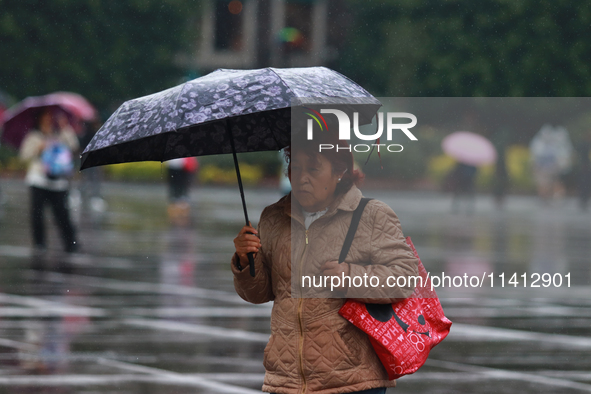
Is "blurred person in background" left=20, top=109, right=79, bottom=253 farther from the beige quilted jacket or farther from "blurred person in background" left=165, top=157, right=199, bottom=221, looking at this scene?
the beige quilted jacket

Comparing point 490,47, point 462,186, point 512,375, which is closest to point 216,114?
point 512,375

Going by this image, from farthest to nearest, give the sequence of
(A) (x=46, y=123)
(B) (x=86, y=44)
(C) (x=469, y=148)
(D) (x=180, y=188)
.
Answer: (B) (x=86, y=44) → (D) (x=180, y=188) → (C) (x=469, y=148) → (A) (x=46, y=123)

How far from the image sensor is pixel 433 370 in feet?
22.0

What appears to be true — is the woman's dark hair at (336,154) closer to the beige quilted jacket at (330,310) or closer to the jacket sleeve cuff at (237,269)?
the beige quilted jacket at (330,310)

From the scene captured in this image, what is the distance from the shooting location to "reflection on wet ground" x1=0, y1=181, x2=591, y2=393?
251 inches

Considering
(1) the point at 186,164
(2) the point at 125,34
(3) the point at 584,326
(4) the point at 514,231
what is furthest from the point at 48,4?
(3) the point at 584,326

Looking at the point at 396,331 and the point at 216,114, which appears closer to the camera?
the point at 216,114

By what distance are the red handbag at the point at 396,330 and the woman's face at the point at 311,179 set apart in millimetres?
167

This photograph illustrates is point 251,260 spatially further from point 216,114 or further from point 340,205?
point 216,114

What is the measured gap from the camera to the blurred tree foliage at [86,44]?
29.5 metres

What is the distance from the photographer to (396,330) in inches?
134

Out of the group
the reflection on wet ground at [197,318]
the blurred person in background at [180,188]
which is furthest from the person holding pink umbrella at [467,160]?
the blurred person in background at [180,188]

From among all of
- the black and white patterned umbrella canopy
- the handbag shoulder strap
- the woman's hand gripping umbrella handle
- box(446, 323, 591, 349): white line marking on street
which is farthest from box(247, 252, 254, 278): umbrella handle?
box(446, 323, 591, 349): white line marking on street

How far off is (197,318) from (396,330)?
536 centimetres
